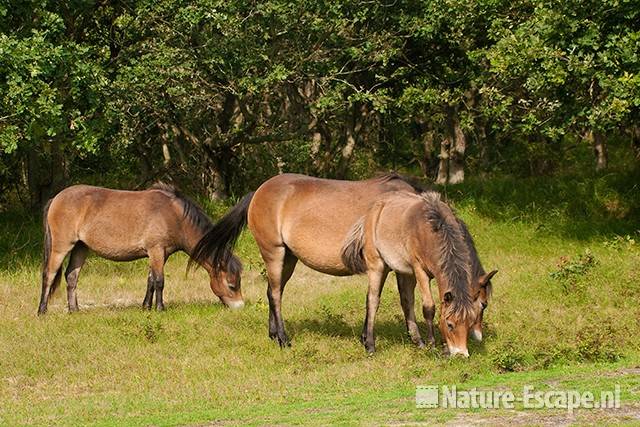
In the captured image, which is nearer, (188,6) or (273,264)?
(273,264)

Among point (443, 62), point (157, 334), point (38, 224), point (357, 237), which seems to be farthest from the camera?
point (443, 62)

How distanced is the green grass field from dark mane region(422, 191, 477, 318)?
613 millimetres

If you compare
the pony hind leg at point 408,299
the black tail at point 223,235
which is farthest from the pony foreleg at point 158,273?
the pony hind leg at point 408,299

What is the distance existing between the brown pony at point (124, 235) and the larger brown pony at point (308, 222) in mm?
2134

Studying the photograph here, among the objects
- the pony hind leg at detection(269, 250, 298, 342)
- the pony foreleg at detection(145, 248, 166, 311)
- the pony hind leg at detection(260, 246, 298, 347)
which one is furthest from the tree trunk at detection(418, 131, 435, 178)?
the pony hind leg at detection(260, 246, 298, 347)

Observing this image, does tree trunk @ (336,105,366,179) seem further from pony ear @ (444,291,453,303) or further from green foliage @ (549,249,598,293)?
pony ear @ (444,291,453,303)

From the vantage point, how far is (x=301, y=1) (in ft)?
63.9

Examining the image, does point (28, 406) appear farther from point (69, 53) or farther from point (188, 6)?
point (188, 6)

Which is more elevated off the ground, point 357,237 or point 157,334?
point 357,237

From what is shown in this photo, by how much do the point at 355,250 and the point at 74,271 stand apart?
5.43 metres

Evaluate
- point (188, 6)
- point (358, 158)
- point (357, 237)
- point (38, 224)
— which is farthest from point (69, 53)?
point (358, 158)

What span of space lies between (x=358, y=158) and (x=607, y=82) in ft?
45.2

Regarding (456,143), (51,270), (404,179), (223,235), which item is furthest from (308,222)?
(456,143)

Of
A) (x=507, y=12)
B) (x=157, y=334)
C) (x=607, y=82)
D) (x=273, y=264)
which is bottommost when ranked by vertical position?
(x=157, y=334)
